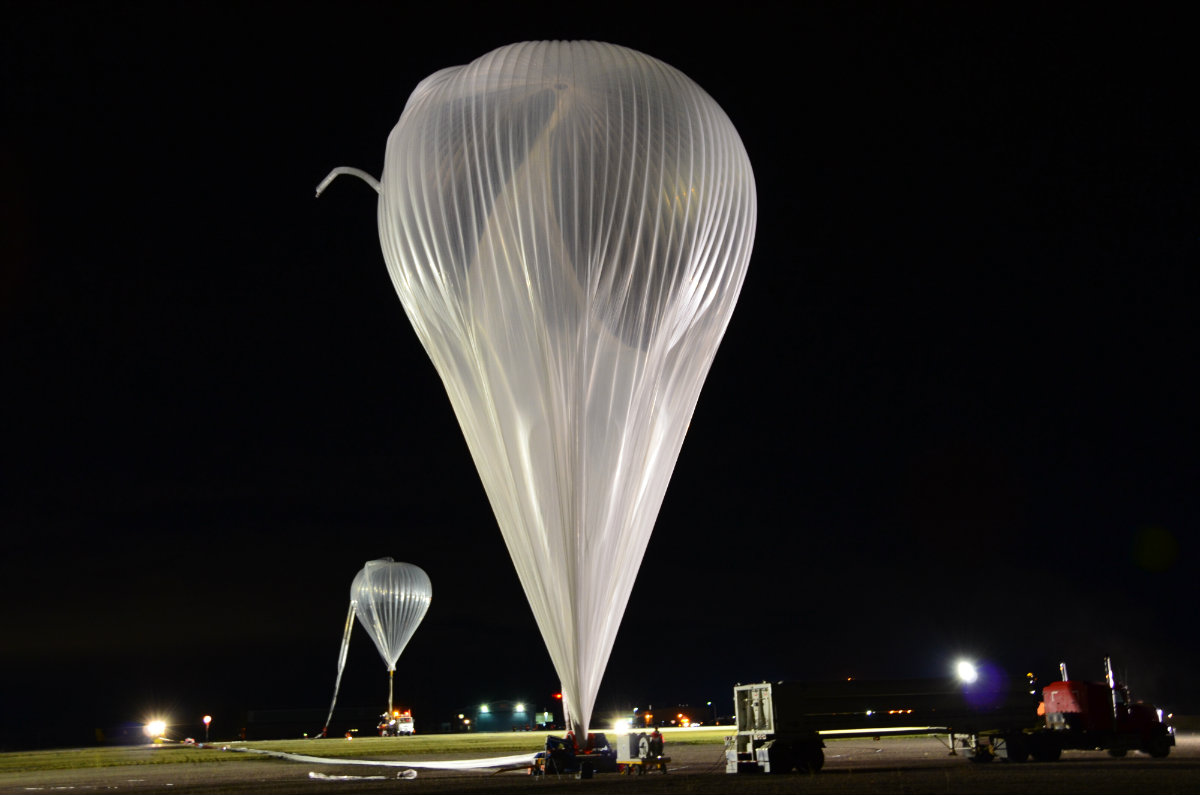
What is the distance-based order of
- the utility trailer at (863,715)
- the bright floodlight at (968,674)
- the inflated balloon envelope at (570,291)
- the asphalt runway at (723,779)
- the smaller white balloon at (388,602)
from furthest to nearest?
1. the smaller white balloon at (388,602)
2. the bright floodlight at (968,674)
3. the utility trailer at (863,715)
4. the inflated balloon envelope at (570,291)
5. the asphalt runway at (723,779)

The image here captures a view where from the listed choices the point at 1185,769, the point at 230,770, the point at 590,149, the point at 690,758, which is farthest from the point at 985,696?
the point at 230,770

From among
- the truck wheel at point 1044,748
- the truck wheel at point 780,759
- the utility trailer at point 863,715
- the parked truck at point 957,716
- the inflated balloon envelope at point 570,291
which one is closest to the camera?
the inflated balloon envelope at point 570,291

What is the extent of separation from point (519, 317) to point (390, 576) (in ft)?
172

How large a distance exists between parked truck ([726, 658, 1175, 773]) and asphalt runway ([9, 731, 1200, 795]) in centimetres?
50

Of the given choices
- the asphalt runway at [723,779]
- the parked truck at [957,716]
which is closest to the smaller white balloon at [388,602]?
the asphalt runway at [723,779]

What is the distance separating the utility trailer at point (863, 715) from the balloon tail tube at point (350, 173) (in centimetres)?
1286

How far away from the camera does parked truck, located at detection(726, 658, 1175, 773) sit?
20938mm

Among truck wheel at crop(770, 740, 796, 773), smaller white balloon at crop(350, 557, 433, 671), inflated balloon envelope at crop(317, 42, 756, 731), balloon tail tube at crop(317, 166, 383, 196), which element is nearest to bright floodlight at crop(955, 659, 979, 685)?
truck wheel at crop(770, 740, 796, 773)

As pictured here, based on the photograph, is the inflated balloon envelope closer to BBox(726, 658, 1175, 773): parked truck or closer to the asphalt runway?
the asphalt runway

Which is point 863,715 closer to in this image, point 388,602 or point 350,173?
point 350,173

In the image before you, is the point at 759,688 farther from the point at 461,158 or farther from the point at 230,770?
the point at 230,770

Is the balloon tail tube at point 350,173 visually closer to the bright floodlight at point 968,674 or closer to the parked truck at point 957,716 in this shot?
the parked truck at point 957,716

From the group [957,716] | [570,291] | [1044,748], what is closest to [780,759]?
[957,716]

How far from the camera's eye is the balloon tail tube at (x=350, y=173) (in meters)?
21.0
